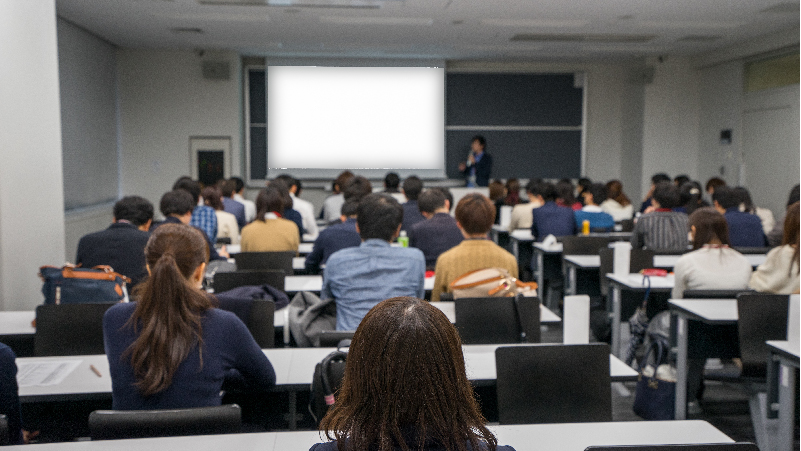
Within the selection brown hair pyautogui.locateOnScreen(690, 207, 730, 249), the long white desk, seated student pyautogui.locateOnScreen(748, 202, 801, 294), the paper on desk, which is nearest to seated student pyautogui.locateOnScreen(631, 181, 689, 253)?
brown hair pyautogui.locateOnScreen(690, 207, 730, 249)

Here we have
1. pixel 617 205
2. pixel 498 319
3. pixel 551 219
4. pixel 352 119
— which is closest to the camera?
pixel 498 319

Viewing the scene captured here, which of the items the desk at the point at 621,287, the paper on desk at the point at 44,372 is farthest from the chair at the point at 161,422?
the desk at the point at 621,287

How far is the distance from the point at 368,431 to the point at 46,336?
2.11m

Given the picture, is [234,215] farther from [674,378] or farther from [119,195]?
[119,195]

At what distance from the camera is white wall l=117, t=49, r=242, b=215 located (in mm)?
10570

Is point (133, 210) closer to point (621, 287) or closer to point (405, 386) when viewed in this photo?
point (621, 287)

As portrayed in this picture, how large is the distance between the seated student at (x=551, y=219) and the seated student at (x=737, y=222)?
1.33m

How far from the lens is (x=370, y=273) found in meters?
2.98

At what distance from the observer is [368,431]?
1.09m

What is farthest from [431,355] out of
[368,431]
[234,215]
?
[234,215]

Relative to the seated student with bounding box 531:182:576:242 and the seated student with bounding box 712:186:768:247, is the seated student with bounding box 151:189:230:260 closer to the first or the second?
the seated student with bounding box 531:182:576:242

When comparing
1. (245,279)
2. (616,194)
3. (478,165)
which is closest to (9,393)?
(245,279)

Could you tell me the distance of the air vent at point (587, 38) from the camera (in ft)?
29.7

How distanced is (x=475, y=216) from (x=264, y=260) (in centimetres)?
155
